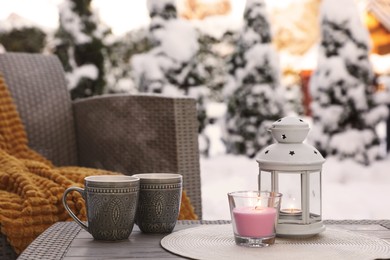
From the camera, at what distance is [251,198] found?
97cm

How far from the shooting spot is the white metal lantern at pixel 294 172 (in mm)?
1029

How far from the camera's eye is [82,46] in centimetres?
462

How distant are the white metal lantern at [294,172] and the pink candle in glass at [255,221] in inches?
2.9

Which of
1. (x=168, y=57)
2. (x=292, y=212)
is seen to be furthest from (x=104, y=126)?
(x=168, y=57)

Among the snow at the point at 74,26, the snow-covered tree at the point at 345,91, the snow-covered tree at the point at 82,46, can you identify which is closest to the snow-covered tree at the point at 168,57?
the snow-covered tree at the point at 82,46

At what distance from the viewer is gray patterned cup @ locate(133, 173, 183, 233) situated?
3.58 ft

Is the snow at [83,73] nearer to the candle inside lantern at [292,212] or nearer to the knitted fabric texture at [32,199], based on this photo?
the knitted fabric texture at [32,199]

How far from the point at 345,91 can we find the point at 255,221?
430 cm

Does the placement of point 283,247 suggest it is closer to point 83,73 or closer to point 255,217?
point 255,217

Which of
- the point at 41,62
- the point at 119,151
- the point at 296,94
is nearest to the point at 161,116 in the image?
the point at 119,151

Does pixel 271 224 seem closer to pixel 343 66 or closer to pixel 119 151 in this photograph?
pixel 119 151

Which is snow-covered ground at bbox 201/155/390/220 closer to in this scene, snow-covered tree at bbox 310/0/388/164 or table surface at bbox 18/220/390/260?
snow-covered tree at bbox 310/0/388/164

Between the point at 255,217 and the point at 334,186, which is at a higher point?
the point at 255,217

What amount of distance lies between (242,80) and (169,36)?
895 millimetres
